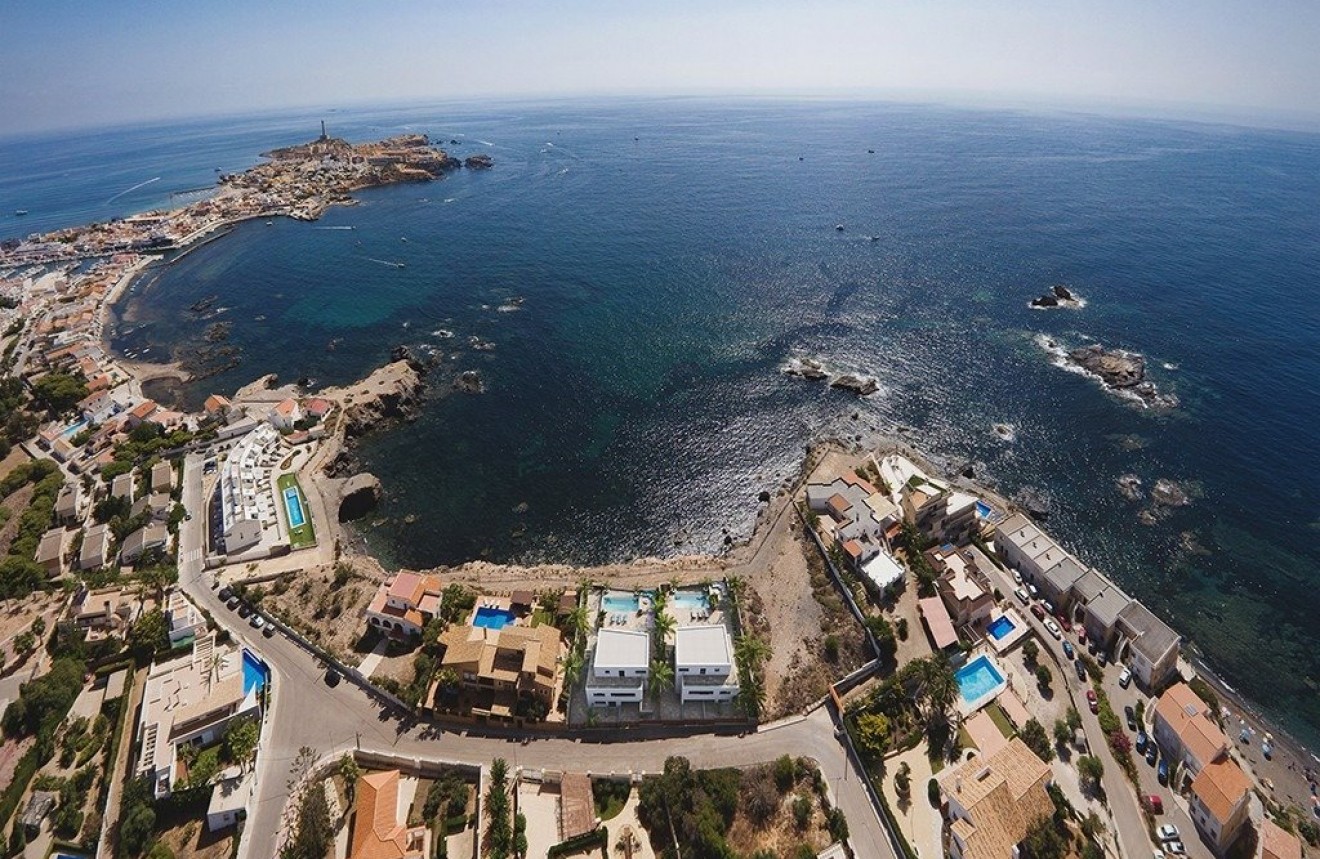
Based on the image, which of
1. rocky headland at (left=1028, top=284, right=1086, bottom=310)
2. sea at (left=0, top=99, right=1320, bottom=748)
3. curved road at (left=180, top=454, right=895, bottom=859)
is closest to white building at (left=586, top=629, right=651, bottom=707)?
curved road at (left=180, top=454, right=895, bottom=859)

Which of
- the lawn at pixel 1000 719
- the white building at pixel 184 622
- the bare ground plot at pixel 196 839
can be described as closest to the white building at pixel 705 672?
the lawn at pixel 1000 719

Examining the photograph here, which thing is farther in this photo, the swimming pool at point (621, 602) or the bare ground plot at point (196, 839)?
the swimming pool at point (621, 602)

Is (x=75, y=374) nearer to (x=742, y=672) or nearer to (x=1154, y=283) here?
(x=742, y=672)

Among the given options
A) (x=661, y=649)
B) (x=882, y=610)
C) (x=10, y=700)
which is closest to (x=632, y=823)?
(x=661, y=649)

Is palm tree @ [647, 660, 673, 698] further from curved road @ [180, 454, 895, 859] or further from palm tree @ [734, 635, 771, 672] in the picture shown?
palm tree @ [734, 635, 771, 672]

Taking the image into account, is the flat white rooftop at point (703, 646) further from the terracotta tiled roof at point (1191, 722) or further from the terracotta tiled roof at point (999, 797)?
the terracotta tiled roof at point (1191, 722)
